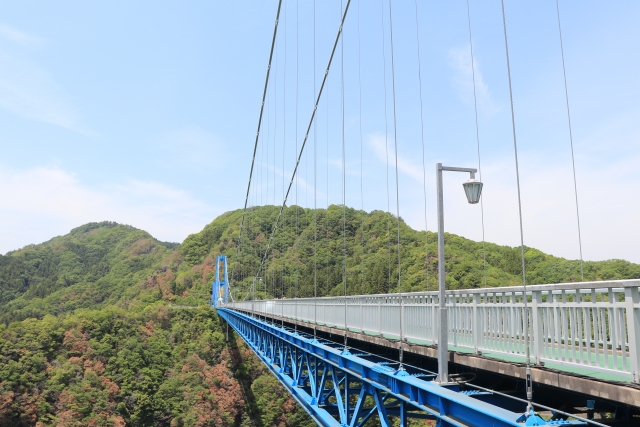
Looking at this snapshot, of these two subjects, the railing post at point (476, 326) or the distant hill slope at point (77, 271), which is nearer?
the railing post at point (476, 326)

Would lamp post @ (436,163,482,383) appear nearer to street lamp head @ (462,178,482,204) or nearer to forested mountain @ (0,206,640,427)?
street lamp head @ (462,178,482,204)

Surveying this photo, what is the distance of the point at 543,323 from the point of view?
18.2 ft

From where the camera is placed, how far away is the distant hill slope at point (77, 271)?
317 feet

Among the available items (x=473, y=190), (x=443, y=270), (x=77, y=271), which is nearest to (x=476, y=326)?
(x=443, y=270)

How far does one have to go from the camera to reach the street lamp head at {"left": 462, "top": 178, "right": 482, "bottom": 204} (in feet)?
20.5

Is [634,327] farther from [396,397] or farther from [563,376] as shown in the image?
[396,397]

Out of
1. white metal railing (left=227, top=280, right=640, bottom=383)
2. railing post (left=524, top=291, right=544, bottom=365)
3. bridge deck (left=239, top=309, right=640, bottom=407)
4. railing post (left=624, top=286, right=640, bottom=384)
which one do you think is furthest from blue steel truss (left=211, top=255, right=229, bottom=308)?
railing post (left=624, top=286, right=640, bottom=384)

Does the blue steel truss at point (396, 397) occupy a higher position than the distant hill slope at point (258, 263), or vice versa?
the distant hill slope at point (258, 263)

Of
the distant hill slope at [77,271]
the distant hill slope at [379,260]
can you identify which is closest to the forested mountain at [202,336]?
the distant hill slope at [379,260]

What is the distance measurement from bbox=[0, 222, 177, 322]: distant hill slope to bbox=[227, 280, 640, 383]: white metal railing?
8651 centimetres

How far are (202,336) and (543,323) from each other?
64.4m

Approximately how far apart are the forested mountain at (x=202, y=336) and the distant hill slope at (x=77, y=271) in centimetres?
795

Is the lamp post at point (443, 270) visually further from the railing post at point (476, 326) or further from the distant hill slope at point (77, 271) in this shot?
the distant hill slope at point (77, 271)

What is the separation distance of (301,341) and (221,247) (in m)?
79.3
